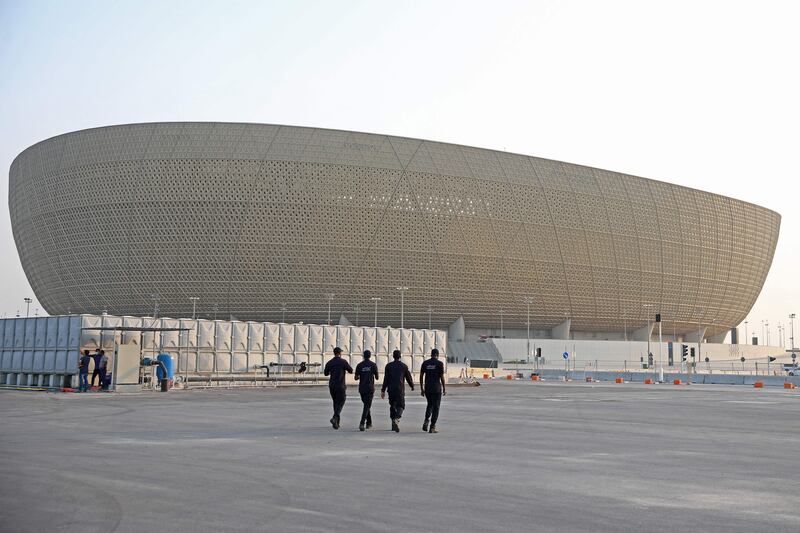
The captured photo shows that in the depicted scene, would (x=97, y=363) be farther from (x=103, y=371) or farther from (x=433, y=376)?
(x=433, y=376)

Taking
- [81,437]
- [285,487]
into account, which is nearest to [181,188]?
[81,437]

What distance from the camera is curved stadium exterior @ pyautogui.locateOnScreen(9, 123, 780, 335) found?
82.6m

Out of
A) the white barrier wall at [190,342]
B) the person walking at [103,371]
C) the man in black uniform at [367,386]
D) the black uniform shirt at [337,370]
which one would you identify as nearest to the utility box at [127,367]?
the person walking at [103,371]

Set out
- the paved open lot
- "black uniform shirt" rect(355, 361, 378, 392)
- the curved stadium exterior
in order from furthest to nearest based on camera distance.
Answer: the curved stadium exterior < "black uniform shirt" rect(355, 361, 378, 392) < the paved open lot

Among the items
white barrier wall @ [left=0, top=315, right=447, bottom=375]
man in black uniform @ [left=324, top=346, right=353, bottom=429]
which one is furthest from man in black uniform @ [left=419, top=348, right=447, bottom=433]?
white barrier wall @ [left=0, top=315, right=447, bottom=375]

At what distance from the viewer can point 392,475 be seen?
849 centimetres

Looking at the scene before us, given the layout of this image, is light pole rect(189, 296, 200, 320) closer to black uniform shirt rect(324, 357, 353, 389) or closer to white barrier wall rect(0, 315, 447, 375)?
white barrier wall rect(0, 315, 447, 375)

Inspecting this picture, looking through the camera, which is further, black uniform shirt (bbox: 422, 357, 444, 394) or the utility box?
the utility box

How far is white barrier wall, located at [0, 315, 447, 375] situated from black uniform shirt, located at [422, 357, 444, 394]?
18.0 m

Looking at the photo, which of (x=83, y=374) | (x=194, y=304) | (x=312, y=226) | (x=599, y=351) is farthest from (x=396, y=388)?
(x=599, y=351)

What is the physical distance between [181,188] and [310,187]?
43.5 ft

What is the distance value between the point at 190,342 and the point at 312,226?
50.1 m

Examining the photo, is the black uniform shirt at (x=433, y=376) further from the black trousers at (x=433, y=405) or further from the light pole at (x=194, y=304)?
the light pole at (x=194, y=304)

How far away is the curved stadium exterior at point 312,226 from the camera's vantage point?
271ft
